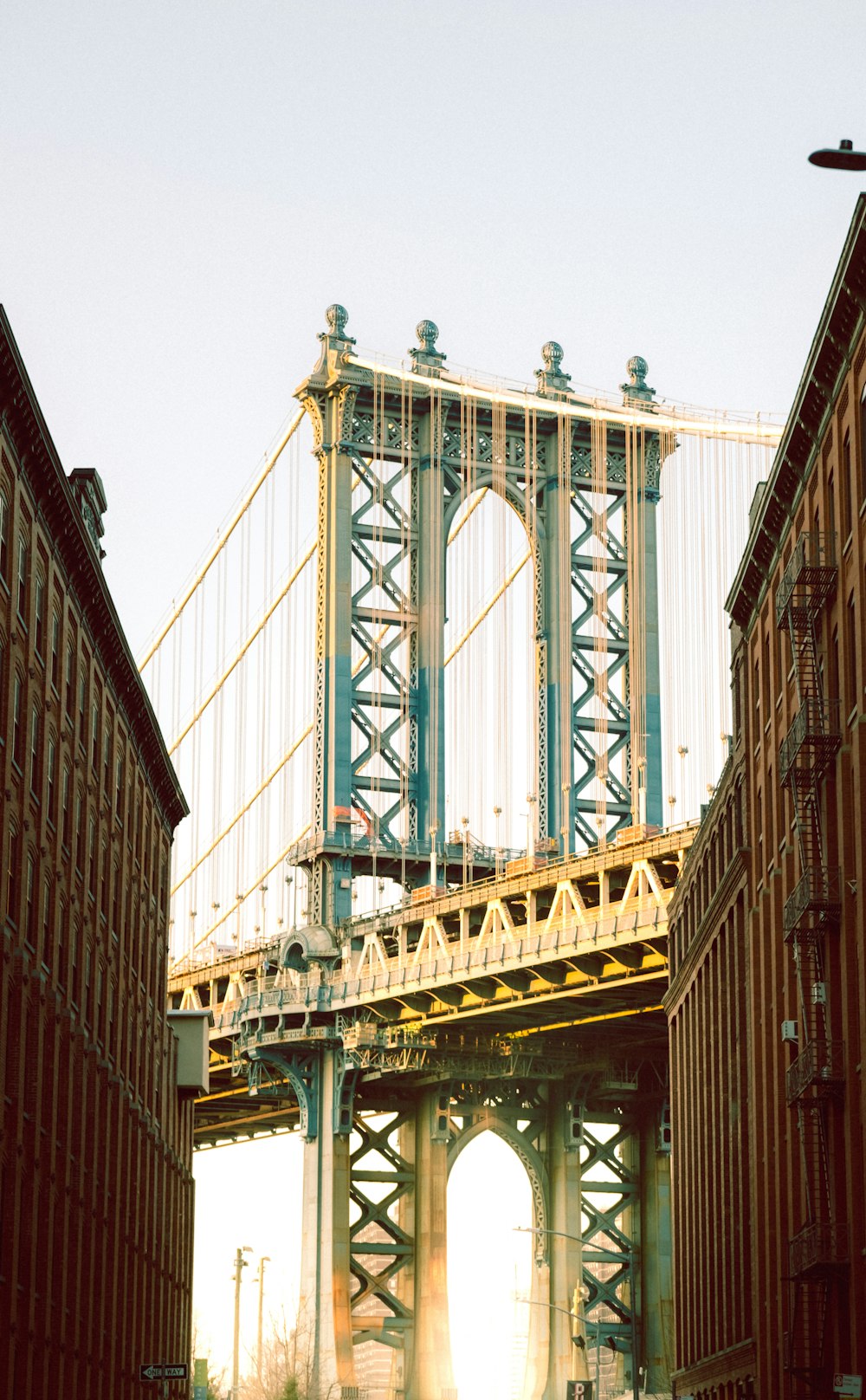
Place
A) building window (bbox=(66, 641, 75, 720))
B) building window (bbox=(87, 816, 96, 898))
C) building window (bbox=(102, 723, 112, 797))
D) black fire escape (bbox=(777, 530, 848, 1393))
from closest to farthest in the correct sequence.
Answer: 1. black fire escape (bbox=(777, 530, 848, 1393))
2. building window (bbox=(66, 641, 75, 720))
3. building window (bbox=(87, 816, 96, 898))
4. building window (bbox=(102, 723, 112, 797))

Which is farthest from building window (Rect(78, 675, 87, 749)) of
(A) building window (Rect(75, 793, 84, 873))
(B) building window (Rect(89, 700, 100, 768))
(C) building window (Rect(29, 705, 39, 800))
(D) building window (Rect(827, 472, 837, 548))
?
(D) building window (Rect(827, 472, 837, 548))

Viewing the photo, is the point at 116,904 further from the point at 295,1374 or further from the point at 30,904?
the point at 295,1374

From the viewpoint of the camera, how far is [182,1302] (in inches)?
3605

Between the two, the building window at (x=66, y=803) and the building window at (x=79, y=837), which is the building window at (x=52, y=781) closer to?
the building window at (x=66, y=803)

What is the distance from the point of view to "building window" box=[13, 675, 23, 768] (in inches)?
1997

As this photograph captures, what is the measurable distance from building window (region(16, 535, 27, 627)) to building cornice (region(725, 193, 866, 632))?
14.8 metres

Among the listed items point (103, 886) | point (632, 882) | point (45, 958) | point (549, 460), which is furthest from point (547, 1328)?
point (45, 958)

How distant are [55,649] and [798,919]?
17.9m

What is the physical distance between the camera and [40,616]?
180ft

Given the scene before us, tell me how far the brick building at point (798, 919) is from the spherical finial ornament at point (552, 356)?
45558 mm

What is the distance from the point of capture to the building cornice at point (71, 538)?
48.8 m

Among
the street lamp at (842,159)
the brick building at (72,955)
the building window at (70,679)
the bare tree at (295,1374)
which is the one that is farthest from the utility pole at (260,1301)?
the street lamp at (842,159)

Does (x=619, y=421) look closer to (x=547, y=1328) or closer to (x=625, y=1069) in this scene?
(x=625, y=1069)

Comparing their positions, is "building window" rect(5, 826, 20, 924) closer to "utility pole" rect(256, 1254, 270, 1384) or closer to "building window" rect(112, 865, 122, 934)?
"building window" rect(112, 865, 122, 934)
